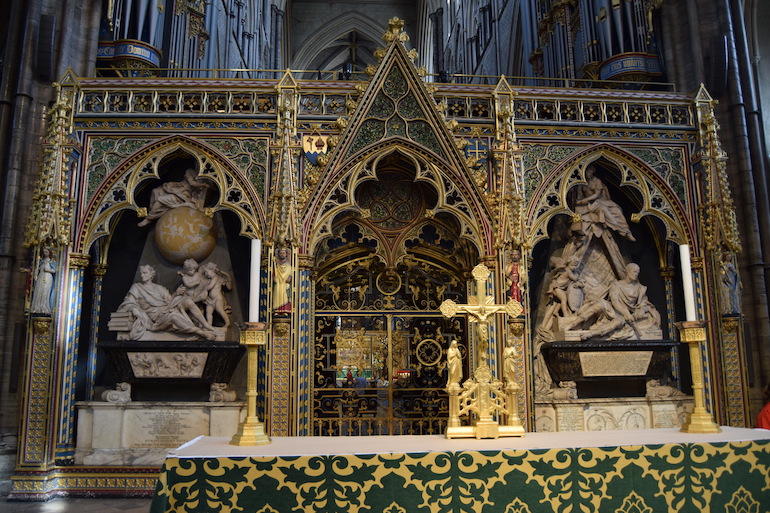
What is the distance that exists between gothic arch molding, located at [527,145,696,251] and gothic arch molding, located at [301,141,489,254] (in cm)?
106

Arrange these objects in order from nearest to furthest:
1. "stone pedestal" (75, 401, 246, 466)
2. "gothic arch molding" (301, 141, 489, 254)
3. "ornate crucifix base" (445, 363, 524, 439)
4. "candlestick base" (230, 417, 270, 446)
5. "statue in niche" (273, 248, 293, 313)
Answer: "candlestick base" (230, 417, 270, 446) < "ornate crucifix base" (445, 363, 524, 439) < "statue in niche" (273, 248, 293, 313) < "stone pedestal" (75, 401, 246, 466) < "gothic arch molding" (301, 141, 489, 254)

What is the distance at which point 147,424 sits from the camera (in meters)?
10.8

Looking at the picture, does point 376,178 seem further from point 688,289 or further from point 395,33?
point 688,289

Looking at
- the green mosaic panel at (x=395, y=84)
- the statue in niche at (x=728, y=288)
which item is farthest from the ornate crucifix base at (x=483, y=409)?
the green mosaic panel at (x=395, y=84)

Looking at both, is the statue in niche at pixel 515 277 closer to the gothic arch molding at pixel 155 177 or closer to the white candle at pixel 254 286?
the gothic arch molding at pixel 155 177

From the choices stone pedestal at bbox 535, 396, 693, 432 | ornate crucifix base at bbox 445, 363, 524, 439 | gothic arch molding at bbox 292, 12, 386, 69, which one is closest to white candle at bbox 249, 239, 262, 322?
ornate crucifix base at bbox 445, 363, 524, 439

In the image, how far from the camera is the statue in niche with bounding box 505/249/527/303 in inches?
420

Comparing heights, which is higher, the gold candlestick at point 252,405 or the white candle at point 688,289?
the white candle at point 688,289

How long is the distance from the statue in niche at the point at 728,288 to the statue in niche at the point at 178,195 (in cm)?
911

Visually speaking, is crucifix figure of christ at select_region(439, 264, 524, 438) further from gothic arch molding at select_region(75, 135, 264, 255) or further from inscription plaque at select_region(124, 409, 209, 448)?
inscription plaque at select_region(124, 409, 209, 448)

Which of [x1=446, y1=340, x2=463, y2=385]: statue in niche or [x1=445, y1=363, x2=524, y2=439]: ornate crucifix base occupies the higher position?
[x1=446, y1=340, x2=463, y2=385]: statue in niche

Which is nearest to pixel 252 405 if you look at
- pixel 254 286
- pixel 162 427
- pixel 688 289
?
pixel 254 286

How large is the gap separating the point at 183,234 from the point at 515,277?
5.89 metres

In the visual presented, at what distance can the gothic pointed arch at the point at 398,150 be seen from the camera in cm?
1123
